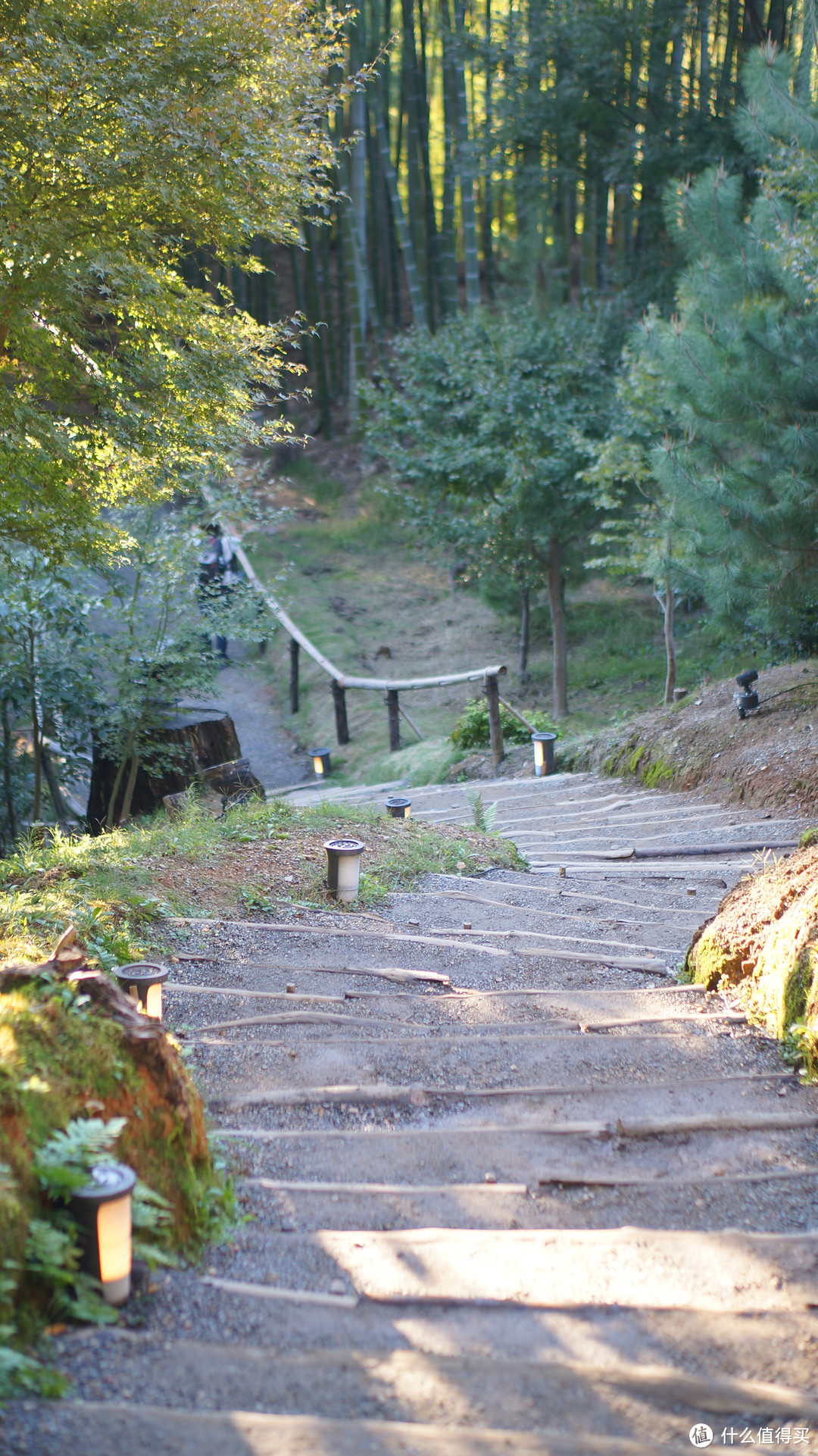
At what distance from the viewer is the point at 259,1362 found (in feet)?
4.88

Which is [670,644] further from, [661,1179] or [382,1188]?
[382,1188]

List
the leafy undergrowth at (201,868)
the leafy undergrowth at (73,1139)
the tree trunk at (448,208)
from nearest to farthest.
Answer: the leafy undergrowth at (73,1139), the leafy undergrowth at (201,868), the tree trunk at (448,208)

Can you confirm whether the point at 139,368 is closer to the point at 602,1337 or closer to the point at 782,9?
the point at 602,1337

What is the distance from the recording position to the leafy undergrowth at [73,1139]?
155cm

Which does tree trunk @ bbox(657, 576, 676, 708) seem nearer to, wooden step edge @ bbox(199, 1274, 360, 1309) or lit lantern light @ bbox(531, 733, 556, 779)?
lit lantern light @ bbox(531, 733, 556, 779)

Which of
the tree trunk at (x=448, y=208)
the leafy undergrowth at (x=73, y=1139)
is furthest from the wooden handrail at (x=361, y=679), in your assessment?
the tree trunk at (x=448, y=208)

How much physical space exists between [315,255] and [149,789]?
16.3 meters

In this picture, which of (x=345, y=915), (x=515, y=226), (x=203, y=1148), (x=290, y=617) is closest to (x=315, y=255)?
(x=515, y=226)

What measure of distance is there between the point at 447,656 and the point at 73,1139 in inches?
483

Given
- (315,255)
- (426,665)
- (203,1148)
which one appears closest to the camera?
(203,1148)

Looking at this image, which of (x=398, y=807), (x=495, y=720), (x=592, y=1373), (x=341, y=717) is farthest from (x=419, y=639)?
(x=592, y=1373)

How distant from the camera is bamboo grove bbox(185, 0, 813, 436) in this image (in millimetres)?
12000

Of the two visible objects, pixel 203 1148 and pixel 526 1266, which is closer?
pixel 526 1266

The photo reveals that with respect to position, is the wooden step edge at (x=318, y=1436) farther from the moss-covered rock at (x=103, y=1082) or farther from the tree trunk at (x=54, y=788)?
the tree trunk at (x=54, y=788)
